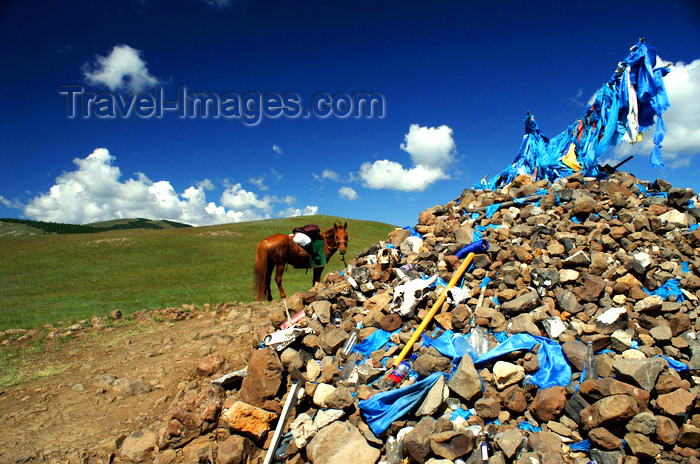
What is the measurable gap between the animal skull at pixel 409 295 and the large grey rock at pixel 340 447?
2563 millimetres

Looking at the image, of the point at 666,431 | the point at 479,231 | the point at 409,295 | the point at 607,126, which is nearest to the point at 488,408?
the point at 666,431

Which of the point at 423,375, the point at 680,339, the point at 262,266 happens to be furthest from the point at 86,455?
the point at 680,339

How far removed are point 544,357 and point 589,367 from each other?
0.58 metres

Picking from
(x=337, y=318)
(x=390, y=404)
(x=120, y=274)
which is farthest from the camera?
(x=120, y=274)

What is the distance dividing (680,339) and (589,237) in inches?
104

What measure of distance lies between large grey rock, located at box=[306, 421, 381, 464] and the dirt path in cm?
276

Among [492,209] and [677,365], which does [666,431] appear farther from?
[492,209]

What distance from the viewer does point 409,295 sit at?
6.90 meters

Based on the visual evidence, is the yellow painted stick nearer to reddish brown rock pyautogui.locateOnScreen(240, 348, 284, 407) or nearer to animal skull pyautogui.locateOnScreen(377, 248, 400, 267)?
animal skull pyautogui.locateOnScreen(377, 248, 400, 267)

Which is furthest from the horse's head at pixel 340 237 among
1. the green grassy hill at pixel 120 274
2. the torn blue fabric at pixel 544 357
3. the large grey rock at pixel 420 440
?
the large grey rock at pixel 420 440

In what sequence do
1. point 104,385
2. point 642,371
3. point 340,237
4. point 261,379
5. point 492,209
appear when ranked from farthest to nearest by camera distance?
point 340,237 → point 492,209 → point 104,385 → point 261,379 → point 642,371

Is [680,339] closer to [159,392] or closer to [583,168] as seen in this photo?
[583,168]

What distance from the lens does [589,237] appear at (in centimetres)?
730

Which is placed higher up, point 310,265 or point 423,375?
point 310,265
